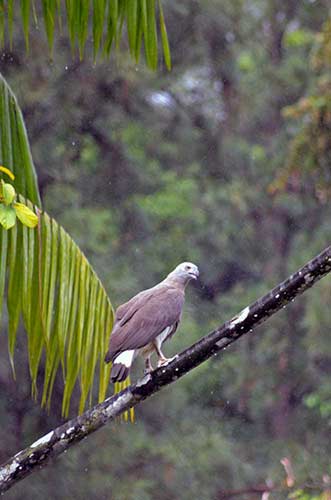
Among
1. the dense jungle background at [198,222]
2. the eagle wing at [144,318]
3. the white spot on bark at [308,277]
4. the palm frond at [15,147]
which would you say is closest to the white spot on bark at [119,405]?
the white spot on bark at [308,277]

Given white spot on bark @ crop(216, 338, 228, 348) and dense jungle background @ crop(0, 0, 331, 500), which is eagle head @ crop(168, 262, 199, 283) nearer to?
white spot on bark @ crop(216, 338, 228, 348)

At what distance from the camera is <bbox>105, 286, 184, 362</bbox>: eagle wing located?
4.23 m

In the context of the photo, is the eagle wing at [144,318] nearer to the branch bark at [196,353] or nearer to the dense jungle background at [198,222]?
the branch bark at [196,353]

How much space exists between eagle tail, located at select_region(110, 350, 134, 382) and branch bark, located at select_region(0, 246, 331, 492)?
729 millimetres

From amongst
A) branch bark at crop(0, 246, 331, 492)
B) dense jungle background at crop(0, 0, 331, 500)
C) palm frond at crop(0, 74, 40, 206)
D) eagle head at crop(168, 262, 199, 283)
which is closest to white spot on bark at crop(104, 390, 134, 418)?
branch bark at crop(0, 246, 331, 492)

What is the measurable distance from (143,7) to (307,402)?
11.6m

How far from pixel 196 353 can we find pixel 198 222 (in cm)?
1418

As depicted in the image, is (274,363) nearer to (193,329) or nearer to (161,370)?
(193,329)

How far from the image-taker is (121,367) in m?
4.11

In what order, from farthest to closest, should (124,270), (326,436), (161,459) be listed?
(326,436), (124,270), (161,459)

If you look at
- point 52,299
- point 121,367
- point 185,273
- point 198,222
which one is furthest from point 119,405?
point 198,222

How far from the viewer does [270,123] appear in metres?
19.7

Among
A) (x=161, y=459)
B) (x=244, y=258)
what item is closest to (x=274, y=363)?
(x=244, y=258)

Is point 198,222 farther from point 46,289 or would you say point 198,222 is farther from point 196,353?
point 196,353
